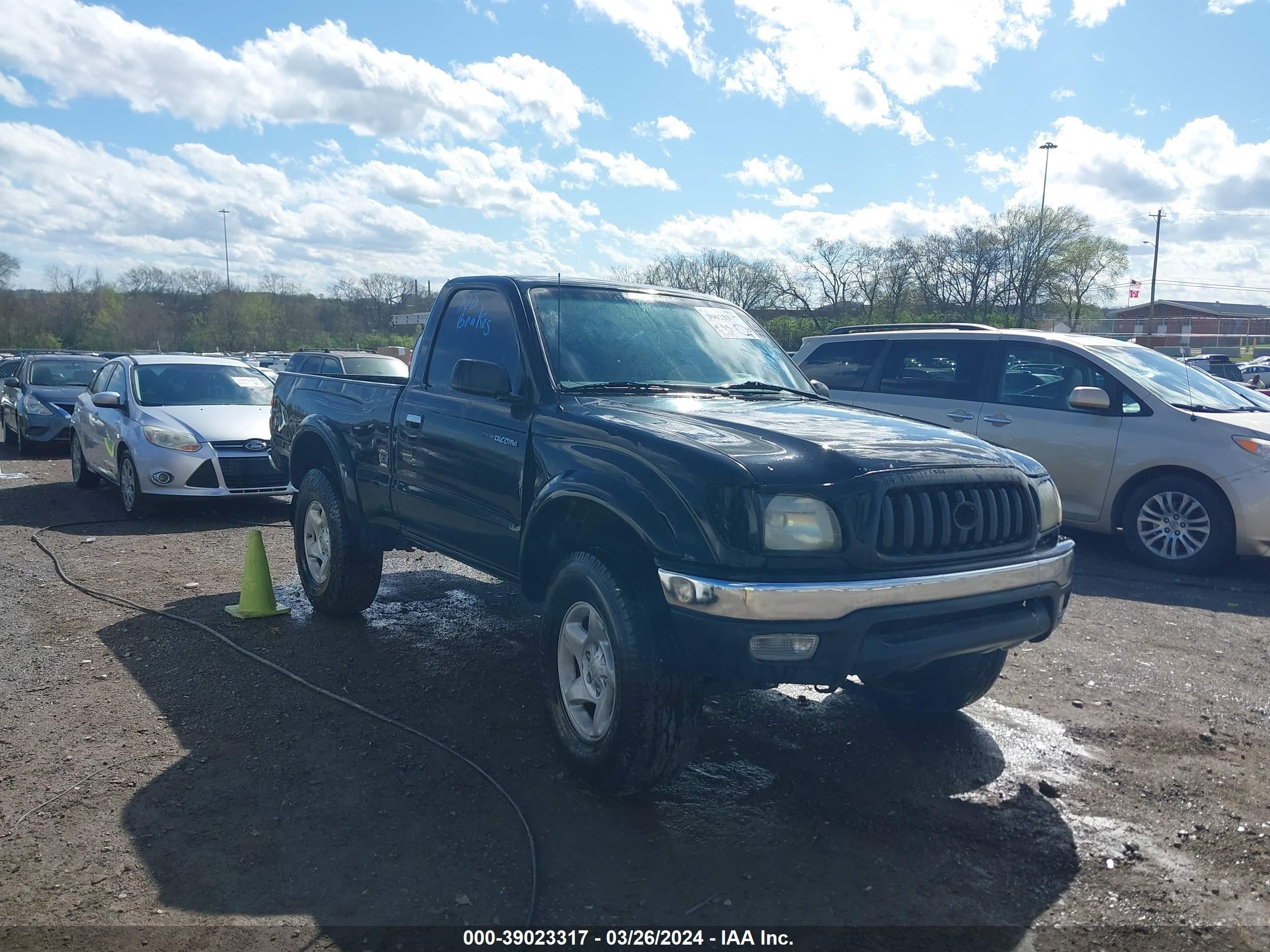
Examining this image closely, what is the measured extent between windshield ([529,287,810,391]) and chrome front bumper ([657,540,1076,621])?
1.46m

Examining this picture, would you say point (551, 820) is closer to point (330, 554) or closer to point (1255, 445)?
point (330, 554)

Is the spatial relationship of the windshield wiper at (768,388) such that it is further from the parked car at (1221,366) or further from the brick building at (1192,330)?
the parked car at (1221,366)

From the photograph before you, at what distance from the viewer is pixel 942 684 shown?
4.52 meters

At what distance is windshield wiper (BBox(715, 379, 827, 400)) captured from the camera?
4.87 m

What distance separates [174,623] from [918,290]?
2981 centimetres

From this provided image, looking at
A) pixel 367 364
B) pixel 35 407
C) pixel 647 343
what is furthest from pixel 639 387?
pixel 367 364

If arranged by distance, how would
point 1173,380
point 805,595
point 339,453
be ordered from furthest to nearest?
1. point 1173,380
2. point 339,453
3. point 805,595

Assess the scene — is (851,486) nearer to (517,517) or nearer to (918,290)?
(517,517)

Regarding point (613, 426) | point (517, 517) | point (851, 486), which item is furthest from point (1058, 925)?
point (517, 517)

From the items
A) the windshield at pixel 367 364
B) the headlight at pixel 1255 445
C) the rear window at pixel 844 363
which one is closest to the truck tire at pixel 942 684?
the headlight at pixel 1255 445

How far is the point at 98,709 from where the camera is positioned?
4758 mm

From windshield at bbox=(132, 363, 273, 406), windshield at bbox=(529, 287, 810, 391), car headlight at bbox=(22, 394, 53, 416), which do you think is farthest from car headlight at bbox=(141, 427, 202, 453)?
car headlight at bbox=(22, 394, 53, 416)

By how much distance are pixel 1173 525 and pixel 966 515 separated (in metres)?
5.34

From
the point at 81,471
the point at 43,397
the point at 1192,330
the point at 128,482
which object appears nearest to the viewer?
the point at 128,482
